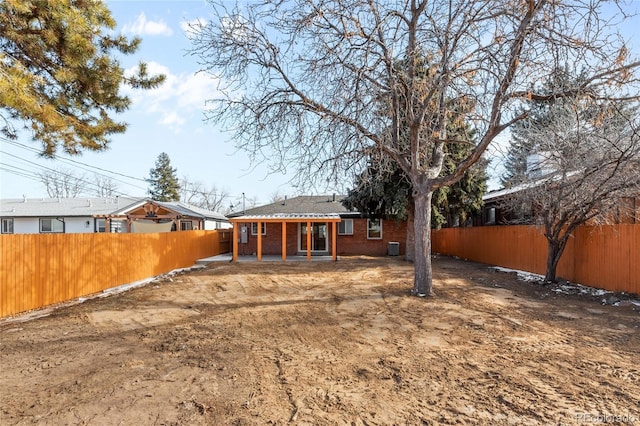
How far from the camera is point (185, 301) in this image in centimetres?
841

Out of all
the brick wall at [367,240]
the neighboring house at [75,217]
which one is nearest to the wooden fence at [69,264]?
the neighboring house at [75,217]

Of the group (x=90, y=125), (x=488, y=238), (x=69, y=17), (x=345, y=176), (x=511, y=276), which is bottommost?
(x=511, y=276)

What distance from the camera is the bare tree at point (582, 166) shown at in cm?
798

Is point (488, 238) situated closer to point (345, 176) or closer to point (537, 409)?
point (345, 176)

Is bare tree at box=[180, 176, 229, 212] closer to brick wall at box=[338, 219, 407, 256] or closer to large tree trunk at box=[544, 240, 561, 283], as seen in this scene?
brick wall at box=[338, 219, 407, 256]

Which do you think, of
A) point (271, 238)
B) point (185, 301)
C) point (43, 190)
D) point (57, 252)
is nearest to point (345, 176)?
point (185, 301)

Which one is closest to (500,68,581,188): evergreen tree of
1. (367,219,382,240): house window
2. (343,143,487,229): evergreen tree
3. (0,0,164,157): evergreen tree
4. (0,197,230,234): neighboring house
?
(343,143,487,229): evergreen tree

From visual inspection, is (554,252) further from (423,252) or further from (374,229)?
(374,229)

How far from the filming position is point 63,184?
44.3m

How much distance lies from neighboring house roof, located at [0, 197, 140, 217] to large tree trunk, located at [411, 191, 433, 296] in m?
23.6

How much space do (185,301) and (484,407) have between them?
6.90 m

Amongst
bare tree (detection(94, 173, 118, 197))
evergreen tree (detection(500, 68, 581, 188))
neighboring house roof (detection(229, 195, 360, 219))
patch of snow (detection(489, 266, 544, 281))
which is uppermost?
bare tree (detection(94, 173, 118, 197))

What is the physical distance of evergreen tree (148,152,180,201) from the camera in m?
46.3

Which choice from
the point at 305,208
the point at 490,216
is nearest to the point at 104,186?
the point at 305,208
